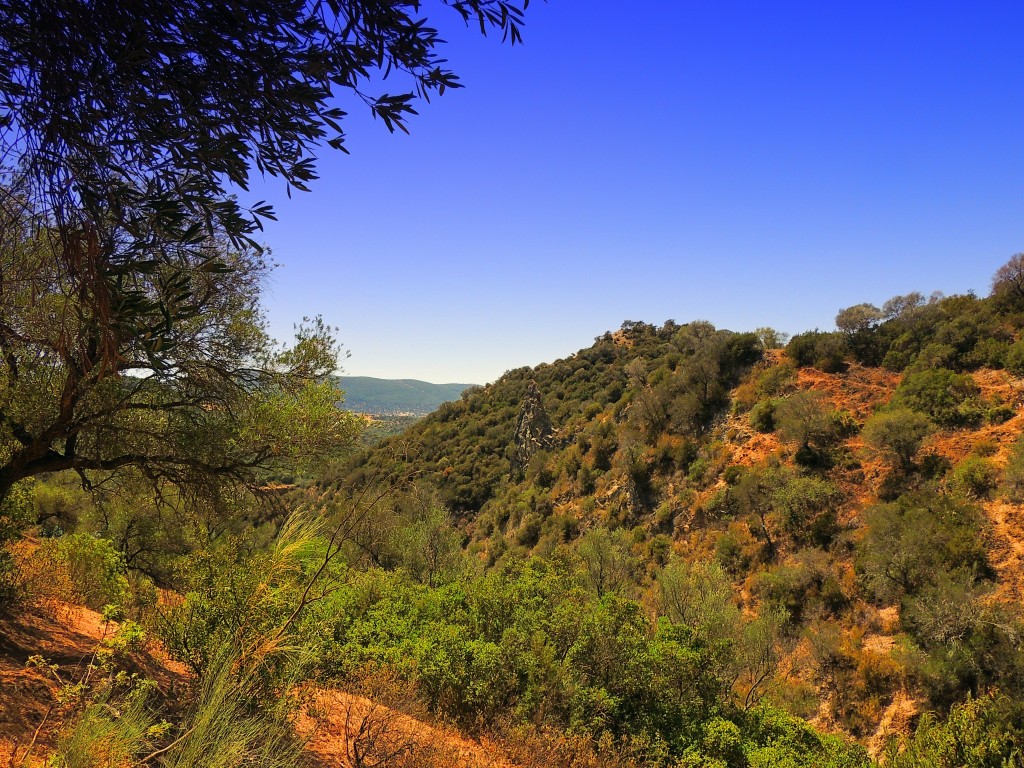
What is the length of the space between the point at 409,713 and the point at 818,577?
17100 mm

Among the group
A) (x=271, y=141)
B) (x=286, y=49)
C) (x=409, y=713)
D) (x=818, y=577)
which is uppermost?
(x=286, y=49)

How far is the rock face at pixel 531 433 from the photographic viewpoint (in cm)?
A: 3816

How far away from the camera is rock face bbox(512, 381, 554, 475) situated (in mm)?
38156

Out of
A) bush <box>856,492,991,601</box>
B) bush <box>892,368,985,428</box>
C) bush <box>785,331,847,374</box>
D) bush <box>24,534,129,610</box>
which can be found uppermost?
bush <box>785,331,847,374</box>

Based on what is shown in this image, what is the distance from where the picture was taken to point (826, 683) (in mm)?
14141

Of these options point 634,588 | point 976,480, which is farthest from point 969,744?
point 976,480

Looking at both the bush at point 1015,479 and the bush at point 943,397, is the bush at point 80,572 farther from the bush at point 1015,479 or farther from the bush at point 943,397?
the bush at point 943,397

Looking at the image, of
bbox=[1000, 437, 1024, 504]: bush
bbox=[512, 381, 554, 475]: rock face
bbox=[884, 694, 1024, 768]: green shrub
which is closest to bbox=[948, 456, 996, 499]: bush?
bbox=[1000, 437, 1024, 504]: bush

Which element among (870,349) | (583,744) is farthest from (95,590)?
(870,349)

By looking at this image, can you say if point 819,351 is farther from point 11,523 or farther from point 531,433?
point 11,523

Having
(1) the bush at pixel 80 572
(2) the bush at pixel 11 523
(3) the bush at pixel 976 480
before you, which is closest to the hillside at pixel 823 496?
(3) the bush at pixel 976 480

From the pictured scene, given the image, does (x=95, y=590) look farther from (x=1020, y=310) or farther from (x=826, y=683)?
(x=1020, y=310)

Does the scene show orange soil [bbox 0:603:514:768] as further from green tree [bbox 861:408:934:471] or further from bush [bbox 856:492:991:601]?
green tree [bbox 861:408:934:471]

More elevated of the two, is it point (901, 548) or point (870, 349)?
point (870, 349)
